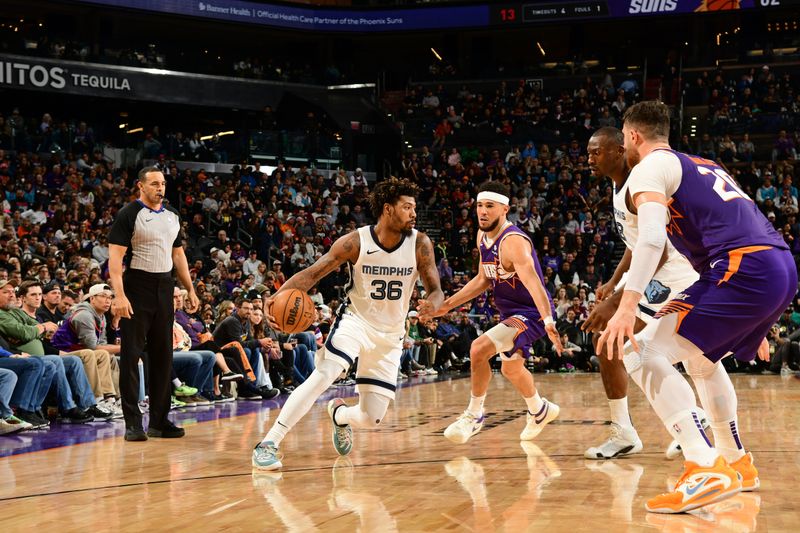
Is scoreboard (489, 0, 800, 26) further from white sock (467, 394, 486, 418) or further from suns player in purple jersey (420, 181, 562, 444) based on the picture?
white sock (467, 394, 486, 418)

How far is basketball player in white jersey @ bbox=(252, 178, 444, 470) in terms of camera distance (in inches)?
231

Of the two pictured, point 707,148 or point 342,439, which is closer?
point 342,439

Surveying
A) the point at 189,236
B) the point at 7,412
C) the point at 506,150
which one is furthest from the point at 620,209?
the point at 506,150

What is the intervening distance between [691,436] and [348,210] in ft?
58.9

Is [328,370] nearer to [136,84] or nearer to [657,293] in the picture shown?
[657,293]

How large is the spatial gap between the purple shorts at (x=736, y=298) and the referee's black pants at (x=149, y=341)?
446cm

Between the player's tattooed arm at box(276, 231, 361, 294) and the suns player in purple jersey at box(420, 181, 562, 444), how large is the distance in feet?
3.62

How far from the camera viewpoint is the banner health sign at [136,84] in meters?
23.2

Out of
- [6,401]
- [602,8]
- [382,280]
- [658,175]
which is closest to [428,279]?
[382,280]

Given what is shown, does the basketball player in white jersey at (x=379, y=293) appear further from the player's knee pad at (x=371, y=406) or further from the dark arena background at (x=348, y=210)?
the dark arena background at (x=348, y=210)

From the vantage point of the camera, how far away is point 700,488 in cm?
399

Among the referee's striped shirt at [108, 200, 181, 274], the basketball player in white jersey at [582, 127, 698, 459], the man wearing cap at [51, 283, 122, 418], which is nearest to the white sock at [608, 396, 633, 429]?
the basketball player in white jersey at [582, 127, 698, 459]

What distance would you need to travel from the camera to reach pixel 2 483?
205 inches

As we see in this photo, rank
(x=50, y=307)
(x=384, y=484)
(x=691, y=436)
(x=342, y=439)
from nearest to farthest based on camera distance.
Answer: (x=691, y=436) → (x=384, y=484) → (x=342, y=439) → (x=50, y=307)
